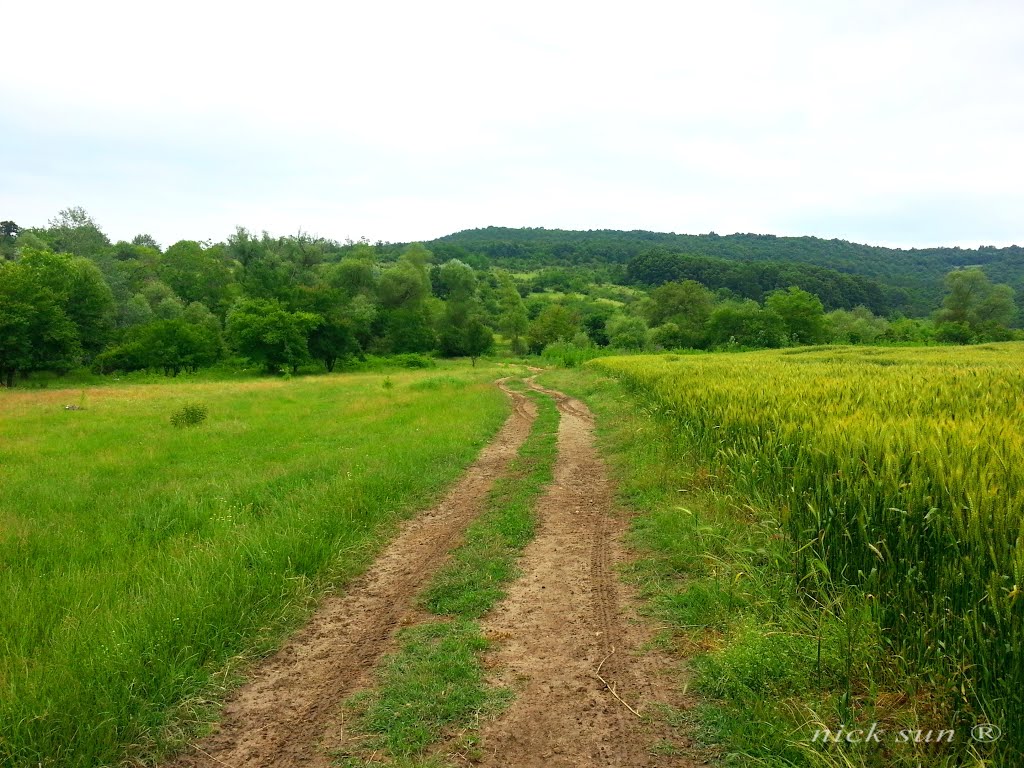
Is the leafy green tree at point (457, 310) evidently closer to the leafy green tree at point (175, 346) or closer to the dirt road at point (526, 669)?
the leafy green tree at point (175, 346)

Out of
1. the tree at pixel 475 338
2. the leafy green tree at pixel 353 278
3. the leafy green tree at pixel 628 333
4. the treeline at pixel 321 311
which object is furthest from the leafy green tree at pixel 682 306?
the leafy green tree at pixel 353 278

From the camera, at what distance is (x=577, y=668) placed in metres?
4.23

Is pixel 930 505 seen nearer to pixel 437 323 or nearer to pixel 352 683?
pixel 352 683

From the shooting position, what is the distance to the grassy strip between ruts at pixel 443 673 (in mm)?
3445

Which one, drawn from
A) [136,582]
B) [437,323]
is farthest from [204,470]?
[437,323]

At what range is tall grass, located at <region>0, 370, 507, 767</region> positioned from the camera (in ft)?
12.0

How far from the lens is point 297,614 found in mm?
5184

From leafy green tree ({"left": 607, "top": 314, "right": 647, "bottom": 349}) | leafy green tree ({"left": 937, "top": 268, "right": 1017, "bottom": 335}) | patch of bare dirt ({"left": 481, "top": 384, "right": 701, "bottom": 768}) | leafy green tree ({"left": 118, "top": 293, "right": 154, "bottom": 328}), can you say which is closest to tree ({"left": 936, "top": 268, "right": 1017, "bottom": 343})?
leafy green tree ({"left": 937, "top": 268, "right": 1017, "bottom": 335})

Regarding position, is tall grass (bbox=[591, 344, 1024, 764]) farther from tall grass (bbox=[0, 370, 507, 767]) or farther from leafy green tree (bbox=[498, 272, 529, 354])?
leafy green tree (bbox=[498, 272, 529, 354])

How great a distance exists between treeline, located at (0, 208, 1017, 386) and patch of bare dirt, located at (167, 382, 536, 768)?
47.7 meters

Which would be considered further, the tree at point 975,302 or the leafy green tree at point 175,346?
the tree at point 975,302

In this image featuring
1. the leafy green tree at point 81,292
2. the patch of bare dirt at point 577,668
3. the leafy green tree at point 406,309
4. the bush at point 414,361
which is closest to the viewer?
the patch of bare dirt at point 577,668

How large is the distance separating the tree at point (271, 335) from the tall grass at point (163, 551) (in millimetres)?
34652

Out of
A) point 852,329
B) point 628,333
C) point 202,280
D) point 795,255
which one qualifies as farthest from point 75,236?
point 795,255
